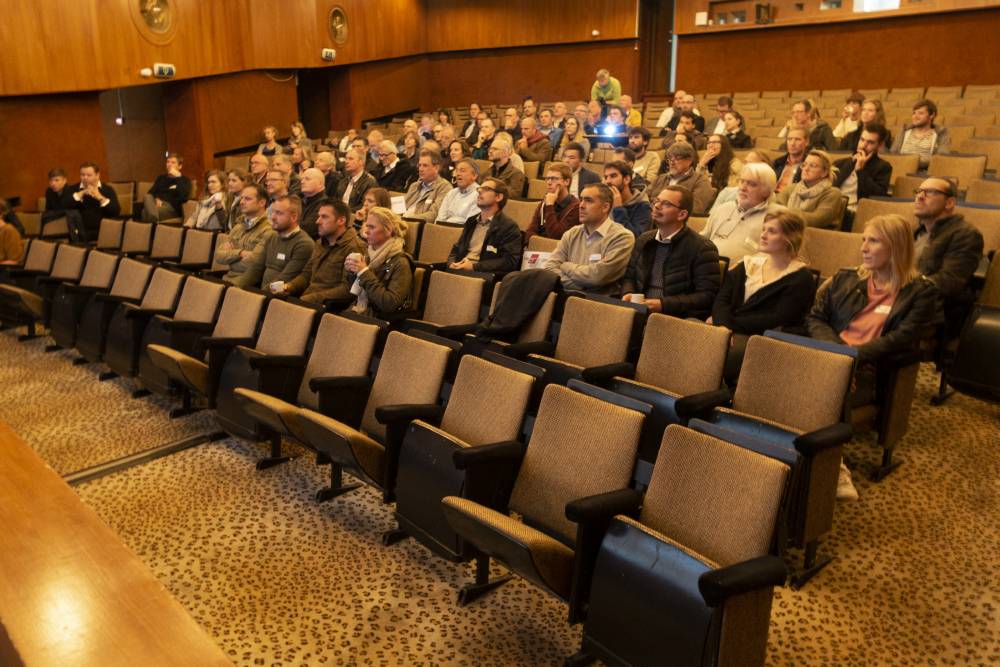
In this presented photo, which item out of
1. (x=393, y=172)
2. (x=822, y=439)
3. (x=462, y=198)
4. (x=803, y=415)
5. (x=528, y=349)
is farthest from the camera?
(x=393, y=172)

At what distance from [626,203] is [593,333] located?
1.57 m

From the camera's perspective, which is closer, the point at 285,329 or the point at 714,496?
the point at 714,496

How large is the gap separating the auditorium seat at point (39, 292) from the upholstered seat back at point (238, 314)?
187 cm

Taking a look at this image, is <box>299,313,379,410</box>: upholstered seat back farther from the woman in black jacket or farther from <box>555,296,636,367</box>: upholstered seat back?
the woman in black jacket

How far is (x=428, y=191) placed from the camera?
18.4 ft

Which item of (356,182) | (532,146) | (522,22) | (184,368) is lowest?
(184,368)

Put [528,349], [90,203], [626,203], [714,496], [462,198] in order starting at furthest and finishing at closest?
[90,203] < [462,198] < [626,203] < [528,349] < [714,496]

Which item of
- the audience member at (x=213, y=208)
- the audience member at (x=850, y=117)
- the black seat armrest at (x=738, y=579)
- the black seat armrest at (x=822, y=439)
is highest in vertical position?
the audience member at (x=850, y=117)

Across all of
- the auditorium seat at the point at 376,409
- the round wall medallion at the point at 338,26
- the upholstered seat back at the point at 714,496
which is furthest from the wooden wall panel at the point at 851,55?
the upholstered seat back at the point at 714,496

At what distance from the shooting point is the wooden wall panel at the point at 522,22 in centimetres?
1352

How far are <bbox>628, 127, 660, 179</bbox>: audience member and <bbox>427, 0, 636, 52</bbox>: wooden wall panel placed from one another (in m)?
8.22

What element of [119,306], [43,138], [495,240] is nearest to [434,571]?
[495,240]

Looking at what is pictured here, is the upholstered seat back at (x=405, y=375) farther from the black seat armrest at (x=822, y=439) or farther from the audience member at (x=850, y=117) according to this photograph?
the audience member at (x=850, y=117)

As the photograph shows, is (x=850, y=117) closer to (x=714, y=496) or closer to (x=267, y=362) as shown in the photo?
(x=267, y=362)
